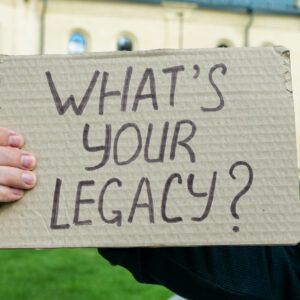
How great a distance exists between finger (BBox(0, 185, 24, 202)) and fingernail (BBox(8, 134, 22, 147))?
2.8 inches

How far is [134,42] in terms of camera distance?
Result: 20.7 meters

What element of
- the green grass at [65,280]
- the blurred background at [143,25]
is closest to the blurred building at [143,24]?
the blurred background at [143,25]

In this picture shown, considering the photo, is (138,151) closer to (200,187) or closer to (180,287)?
(200,187)

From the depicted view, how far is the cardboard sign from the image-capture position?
3.49ft

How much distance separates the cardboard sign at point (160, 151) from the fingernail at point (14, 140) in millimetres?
18

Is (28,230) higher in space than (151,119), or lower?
lower

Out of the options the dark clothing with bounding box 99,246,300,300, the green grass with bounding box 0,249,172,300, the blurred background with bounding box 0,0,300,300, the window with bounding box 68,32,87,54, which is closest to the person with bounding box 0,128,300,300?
the dark clothing with bounding box 99,246,300,300

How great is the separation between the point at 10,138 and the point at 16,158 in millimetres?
35

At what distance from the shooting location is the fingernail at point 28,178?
108cm

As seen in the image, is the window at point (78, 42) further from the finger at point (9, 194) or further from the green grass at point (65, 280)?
the finger at point (9, 194)

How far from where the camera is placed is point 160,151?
108 cm

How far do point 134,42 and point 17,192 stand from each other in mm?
19918

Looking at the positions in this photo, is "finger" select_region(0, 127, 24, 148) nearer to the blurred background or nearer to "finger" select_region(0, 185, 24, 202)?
"finger" select_region(0, 185, 24, 202)

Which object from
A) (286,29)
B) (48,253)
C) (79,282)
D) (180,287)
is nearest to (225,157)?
(180,287)
